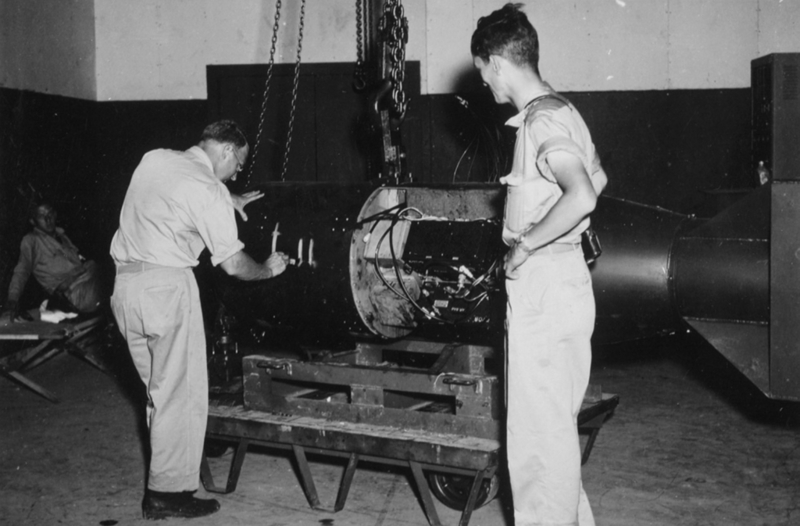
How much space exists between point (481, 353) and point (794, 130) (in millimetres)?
1711

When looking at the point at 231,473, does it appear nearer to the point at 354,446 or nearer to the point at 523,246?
the point at 354,446

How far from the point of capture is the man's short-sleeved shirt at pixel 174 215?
3.49 metres

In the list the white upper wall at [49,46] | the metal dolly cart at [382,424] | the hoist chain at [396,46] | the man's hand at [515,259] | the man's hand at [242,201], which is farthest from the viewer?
the white upper wall at [49,46]

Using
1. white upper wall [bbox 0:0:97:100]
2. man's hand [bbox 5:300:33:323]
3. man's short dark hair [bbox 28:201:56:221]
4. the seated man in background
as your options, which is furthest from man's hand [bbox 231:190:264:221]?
white upper wall [bbox 0:0:97:100]

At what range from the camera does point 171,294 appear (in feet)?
11.5

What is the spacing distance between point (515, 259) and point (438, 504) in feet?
5.16

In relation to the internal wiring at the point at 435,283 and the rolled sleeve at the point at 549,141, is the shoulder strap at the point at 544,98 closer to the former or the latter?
the rolled sleeve at the point at 549,141

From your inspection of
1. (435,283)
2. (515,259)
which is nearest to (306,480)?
(435,283)

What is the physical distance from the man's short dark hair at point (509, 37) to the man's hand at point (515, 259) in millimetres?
601

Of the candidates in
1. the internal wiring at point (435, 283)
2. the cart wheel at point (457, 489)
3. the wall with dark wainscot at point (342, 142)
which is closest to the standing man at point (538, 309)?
the internal wiring at point (435, 283)

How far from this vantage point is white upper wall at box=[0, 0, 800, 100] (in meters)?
7.95

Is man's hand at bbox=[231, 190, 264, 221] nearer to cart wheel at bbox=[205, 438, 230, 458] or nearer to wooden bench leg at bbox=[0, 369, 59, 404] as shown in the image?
cart wheel at bbox=[205, 438, 230, 458]

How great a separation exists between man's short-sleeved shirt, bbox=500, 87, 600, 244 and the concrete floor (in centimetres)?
150

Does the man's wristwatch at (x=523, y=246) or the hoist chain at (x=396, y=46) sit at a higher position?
the hoist chain at (x=396, y=46)
